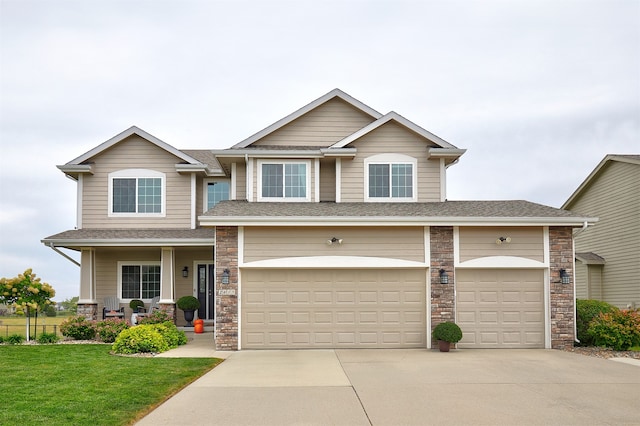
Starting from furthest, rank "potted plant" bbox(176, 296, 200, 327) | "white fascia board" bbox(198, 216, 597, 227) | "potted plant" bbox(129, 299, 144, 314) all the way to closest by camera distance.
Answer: "potted plant" bbox(129, 299, 144, 314) → "potted plant" bbox(176, 296, 200, 327) → "white fascia board" bbox(198, 216, 597, 227)

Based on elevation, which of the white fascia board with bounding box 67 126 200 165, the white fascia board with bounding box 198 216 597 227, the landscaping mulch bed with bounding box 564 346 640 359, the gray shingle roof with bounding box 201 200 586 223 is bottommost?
the landscaping mulch bed with bounding box 564 346 640 359

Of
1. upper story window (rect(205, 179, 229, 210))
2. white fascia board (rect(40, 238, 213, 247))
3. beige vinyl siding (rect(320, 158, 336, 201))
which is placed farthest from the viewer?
upper story window (rect(205, 179, 229, 210))

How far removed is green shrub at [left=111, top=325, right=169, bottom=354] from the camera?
49.1ft

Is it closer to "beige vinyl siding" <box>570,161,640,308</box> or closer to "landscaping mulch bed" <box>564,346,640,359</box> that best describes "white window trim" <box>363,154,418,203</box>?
"landscaping mulch bed" <box>564,346,640,359</box>

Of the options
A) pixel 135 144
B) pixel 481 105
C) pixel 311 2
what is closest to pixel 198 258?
pixel 135 144

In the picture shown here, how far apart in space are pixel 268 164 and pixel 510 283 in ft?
25.9

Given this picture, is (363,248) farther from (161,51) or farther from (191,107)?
(191,107)

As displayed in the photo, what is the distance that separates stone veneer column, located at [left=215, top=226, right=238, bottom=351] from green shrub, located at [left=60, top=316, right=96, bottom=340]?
16.5 feet

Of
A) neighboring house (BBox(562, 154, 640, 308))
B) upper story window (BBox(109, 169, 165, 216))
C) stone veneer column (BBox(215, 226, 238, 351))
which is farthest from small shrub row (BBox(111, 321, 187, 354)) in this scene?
neighboring house (BBox(562, 154, 640, 308))

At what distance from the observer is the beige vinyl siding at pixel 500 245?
53.3 ft

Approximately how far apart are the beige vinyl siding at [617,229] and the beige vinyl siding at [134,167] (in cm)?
1644

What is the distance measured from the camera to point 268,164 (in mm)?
18953

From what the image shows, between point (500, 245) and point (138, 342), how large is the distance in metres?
9.59

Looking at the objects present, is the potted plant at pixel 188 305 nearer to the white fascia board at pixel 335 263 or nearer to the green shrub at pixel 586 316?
the white fascia board at pixel 335 263
